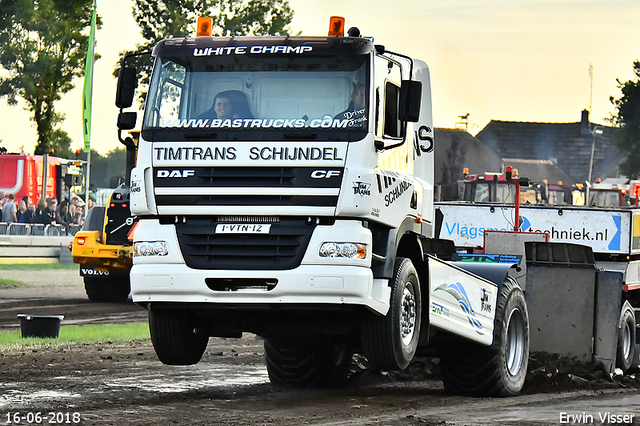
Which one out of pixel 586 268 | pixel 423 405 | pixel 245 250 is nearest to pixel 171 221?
pixel 245 250

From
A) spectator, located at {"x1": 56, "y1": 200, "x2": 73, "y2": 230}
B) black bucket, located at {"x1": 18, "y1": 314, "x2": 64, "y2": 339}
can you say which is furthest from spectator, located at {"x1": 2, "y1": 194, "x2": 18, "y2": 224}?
black bucket, located at {"x1": 18, "y1": 314, "x2": 64, "y2": 339}

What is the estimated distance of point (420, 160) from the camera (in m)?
10.6

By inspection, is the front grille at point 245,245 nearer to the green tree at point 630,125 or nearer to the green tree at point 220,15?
the green tree at point 220,15

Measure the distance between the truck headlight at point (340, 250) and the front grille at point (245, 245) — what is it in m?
0.15

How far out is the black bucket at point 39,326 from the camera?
14.8 m

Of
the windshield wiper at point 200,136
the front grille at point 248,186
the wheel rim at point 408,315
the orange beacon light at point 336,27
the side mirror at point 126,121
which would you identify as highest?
the orange beacon light at point 336,27

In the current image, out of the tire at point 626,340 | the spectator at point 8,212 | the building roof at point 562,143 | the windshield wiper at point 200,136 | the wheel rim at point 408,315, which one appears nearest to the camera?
the windshield wiper at point 200,136

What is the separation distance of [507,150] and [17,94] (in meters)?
49.1

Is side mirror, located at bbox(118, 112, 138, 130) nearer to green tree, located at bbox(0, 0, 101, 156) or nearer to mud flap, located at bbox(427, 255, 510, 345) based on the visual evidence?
mud flap, located at bbox(427, 255, 510, 345)

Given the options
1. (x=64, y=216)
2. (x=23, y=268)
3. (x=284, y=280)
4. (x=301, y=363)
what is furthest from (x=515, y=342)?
(x=64, y=216)

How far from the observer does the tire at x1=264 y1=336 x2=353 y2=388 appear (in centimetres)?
1156

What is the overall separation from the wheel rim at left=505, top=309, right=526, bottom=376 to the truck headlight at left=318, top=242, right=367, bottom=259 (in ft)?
9.72

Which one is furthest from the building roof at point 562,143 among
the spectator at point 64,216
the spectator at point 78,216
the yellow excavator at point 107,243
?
the yellow excavator at point 107,243

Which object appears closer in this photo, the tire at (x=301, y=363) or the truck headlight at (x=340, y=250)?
the truck headlight at (x=340, y=250)
